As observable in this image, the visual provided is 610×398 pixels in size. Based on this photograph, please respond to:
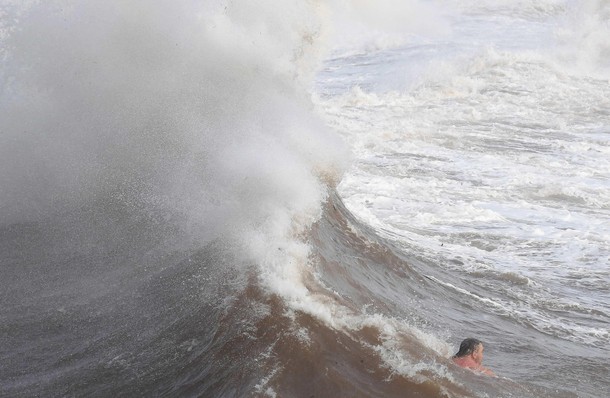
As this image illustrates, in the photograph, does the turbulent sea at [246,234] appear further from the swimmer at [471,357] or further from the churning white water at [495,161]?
the swimmer at [471,357]

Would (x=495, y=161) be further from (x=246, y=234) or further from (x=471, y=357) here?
(x=471, y=357)

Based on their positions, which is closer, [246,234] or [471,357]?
[471,357]

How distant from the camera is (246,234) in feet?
24.1

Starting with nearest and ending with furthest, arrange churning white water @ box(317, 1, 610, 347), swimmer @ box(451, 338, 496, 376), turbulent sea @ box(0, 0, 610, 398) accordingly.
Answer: turbulent sea @ box(0, 0, 610, 398) < swimmer @ box(451, 338, 496, 376) < churning white water @ box(317, 1, 610, 347)

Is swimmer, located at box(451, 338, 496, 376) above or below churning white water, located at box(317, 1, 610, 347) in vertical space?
below

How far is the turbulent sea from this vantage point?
5809 mm

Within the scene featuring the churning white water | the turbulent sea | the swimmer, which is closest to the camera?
the turbulent sea

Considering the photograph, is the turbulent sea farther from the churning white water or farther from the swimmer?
the swimmer

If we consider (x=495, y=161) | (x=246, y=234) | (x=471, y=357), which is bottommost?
(x=471, y=357)

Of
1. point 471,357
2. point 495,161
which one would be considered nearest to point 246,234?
point 471,357

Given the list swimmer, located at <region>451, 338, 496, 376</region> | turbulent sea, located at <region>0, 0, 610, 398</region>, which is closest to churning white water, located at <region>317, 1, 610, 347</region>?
turbulent sea, located at <region>0, 0, 610, 398</region>

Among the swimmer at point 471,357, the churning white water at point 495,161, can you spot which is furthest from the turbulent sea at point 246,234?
the swimmer at point 471,357

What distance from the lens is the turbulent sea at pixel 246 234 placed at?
581 cm

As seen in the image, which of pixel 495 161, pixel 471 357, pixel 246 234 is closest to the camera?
pixel 471 357
